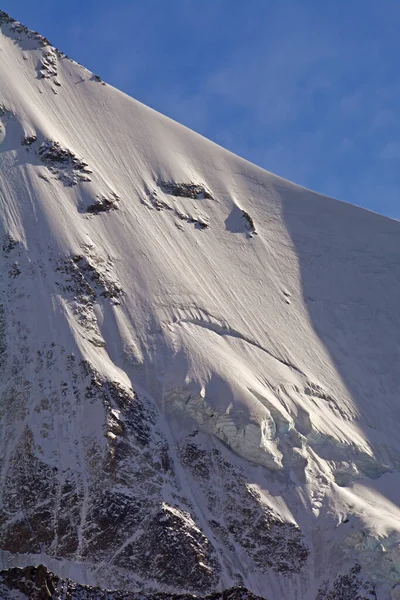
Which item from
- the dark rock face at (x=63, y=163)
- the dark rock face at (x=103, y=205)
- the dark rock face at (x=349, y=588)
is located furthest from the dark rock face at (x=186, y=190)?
the dark rock face at (x=349, y=588)

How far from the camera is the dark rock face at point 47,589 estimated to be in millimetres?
58562

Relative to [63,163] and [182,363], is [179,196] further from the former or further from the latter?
[182,363]

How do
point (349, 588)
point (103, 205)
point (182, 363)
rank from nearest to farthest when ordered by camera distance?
point (349, 588)
point (182, 363)
point (103, 205)

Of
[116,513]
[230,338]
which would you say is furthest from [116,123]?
[116,513]

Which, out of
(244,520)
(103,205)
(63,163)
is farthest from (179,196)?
(244,520)

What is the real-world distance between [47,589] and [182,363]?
20.2 m

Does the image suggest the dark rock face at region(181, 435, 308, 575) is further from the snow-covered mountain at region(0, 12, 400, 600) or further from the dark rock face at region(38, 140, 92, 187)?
the dark rock face at region(38, 140, 92, 187)

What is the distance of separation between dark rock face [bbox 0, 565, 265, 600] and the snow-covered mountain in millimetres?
473

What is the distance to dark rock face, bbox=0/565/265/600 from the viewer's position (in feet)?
192

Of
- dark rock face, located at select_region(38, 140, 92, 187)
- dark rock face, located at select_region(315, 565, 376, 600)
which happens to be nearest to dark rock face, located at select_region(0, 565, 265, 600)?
dark rock face, located at select_region(315, 565, 376, 600)

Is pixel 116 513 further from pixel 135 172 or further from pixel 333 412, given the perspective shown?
pixel 135 172

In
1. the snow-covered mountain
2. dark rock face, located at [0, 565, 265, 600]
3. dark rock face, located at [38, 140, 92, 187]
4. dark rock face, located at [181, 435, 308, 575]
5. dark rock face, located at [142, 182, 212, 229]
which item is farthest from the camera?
dark rock face, located at [142, 182, 212, 229]

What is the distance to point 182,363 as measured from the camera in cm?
7369

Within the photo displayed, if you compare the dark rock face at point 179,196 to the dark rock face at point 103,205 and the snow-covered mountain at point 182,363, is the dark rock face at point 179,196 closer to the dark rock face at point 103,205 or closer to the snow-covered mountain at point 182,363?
the snow-covered mountain at point 182,363
